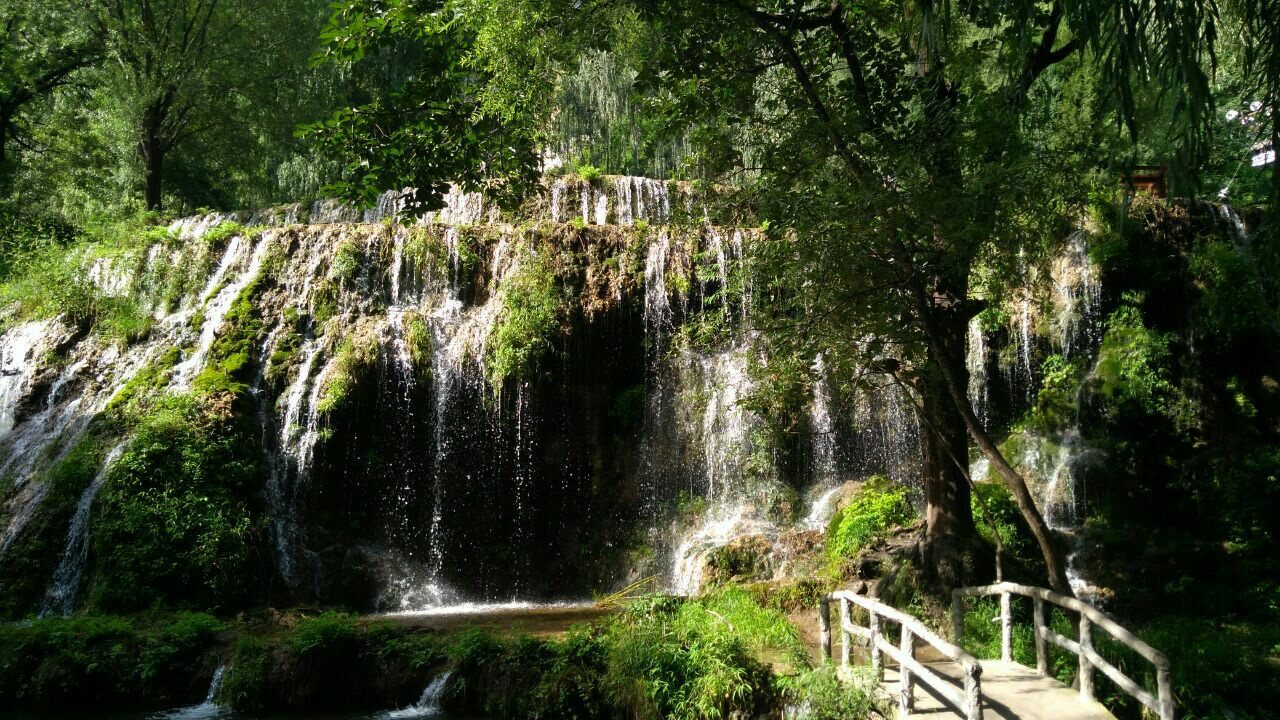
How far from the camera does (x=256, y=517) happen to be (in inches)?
519

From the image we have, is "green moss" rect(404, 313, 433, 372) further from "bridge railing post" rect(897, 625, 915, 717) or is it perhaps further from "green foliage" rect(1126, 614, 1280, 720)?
"green foliage" rect(1126, 614, 1280, 720)

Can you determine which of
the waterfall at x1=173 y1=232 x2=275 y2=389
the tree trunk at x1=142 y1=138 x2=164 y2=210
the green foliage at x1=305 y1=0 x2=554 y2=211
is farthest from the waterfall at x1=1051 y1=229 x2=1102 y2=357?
the tree trunk at x1=142 y1=138 x2=164 y2=210

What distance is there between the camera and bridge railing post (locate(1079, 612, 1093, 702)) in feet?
19.9

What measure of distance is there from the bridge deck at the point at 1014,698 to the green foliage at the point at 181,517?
911 cm

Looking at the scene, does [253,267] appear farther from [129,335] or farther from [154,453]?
[154,453]

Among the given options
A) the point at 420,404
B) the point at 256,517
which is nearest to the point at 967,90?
the point at 420,404

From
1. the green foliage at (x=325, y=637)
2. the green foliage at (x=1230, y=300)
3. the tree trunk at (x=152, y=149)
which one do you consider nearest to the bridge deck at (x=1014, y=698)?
the green foliage at (x=325, y=637)

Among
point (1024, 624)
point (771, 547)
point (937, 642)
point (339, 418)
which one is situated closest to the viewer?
point (937, 642)

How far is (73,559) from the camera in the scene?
12234 millimetres

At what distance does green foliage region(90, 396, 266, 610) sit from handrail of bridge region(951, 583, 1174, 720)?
9.50 m

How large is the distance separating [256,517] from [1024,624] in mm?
10484

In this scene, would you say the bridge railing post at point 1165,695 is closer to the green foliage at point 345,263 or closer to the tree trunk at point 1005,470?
the tree trunk at point 1005,470

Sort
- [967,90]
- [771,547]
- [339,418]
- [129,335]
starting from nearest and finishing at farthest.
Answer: [967,90]
[771,547]
[339,418]
[129,335]

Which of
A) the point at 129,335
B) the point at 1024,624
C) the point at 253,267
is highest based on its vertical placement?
the point at 253,267
